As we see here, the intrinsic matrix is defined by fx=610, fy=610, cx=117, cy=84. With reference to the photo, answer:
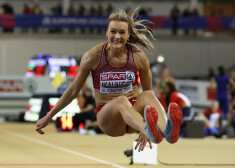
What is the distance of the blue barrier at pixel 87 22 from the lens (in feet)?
87.5

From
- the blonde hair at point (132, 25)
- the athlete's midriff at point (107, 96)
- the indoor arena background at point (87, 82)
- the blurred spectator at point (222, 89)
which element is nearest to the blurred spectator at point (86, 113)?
the indoor arena background at point (87, 82)

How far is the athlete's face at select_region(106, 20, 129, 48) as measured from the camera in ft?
21.7

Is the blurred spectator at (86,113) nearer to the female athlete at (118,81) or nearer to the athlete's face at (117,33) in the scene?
the female athlete at (118,81)

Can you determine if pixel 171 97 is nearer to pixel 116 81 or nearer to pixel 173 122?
pixel 116 81

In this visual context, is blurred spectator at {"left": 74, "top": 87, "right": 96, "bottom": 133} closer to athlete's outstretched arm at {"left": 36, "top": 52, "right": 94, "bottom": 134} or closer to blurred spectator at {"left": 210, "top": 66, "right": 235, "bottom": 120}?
blurred spectator at {"left": 210, "top": 66, "right": 235, "bottom": 120}

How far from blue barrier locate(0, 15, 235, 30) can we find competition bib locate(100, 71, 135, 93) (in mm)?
19731

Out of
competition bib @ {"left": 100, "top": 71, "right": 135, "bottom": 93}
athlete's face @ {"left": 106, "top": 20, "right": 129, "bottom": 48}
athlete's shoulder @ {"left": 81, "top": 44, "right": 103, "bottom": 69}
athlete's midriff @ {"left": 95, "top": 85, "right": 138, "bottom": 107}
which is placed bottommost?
athlete's midriff @ {"left": 95, "top": 85, "right": 138, "bottom": 107}

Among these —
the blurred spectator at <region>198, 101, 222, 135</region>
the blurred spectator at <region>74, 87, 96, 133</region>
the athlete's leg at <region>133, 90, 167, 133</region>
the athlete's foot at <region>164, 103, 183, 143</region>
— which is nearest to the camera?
the athlete's foot at <region>164, 103, 183, 143</region>

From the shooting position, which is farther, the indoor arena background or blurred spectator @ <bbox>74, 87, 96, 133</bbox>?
blurred spectator @ <bbox>74, 87, 96, 133</bbox>

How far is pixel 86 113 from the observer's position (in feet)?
53.6

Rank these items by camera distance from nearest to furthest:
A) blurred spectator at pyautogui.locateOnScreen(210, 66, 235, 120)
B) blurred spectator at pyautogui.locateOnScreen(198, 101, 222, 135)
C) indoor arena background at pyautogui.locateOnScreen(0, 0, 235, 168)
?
indoor arena background at pyautogui.locateOnScreen(0, 0, 235, 168) < blurred spectator at pyautogui.locateOnScreen(198, 101, 222, 135) < blurred spectator at pyautogui.locateOnScreen(210, 66, 235, 120)

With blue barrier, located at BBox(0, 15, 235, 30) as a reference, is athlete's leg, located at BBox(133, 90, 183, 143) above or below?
below

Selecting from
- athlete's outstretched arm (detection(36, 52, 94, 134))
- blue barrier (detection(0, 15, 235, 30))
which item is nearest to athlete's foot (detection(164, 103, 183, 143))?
athlete's outstretched arm (detection(36, 52, 94, 134))

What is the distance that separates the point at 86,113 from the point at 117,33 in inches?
388
